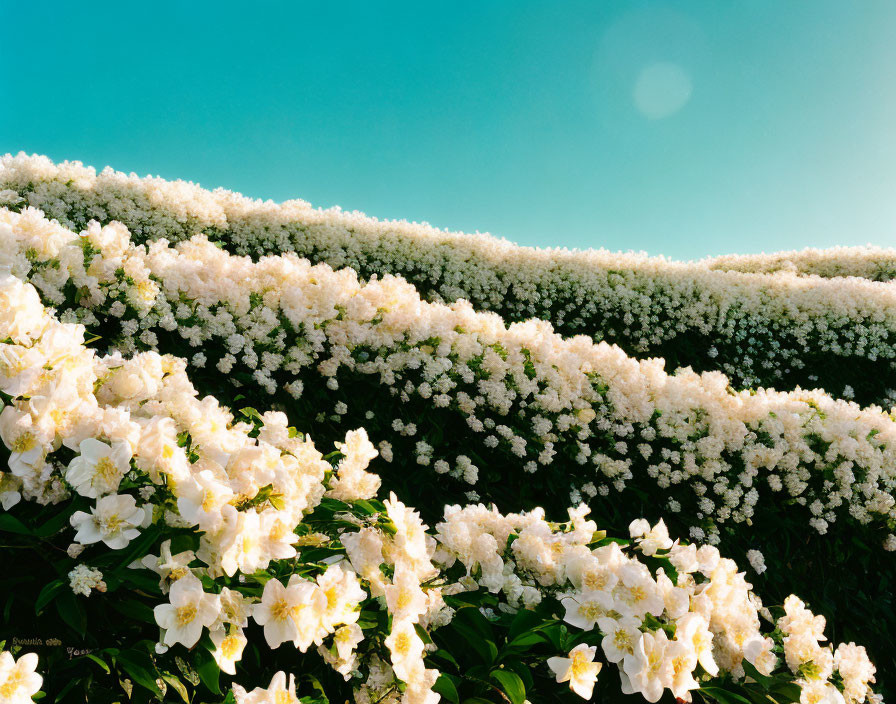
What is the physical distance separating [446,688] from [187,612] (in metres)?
0.77

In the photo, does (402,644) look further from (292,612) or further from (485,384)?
(485,384)

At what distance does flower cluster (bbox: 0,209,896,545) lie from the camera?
4.11m

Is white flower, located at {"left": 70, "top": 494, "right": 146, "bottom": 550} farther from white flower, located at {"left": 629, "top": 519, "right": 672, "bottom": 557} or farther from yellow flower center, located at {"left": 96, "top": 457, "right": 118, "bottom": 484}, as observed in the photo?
white flower, located at {"left": 629, "top": 519, "right": 672, "bottom": 557}

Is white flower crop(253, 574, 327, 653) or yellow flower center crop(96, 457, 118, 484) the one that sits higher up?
yellow flower center crop(96, 457, 118, 484)

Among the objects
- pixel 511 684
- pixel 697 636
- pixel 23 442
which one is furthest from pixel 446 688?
pixel 23 442

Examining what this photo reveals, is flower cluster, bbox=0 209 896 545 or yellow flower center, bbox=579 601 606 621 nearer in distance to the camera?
yellow flower center, bbox=579 601 606 621

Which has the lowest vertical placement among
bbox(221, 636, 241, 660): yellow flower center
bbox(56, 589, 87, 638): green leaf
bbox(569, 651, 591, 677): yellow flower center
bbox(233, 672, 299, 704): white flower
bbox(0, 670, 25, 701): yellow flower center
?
bbox(569, 651, 591, 677): yellow flower center

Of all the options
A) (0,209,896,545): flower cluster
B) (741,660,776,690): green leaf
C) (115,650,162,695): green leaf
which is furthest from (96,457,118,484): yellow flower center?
(0,209,896,545): flower cluster

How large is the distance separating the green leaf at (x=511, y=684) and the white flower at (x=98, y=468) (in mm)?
1241

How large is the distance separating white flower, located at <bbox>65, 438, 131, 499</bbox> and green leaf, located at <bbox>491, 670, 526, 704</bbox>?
1.24 meters

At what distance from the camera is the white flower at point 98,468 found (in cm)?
149

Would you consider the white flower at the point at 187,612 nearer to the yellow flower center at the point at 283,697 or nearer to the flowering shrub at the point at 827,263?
the yellow flower center at the point at 283,697

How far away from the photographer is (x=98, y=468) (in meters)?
1.51

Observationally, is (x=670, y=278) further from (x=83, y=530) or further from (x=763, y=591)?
(x=83, y=530)
